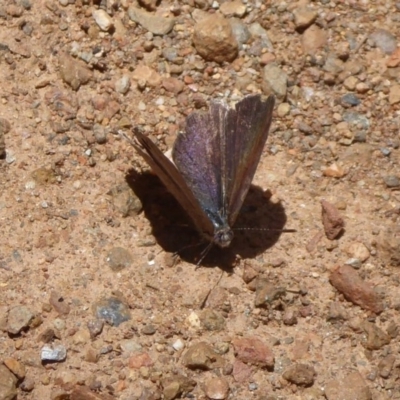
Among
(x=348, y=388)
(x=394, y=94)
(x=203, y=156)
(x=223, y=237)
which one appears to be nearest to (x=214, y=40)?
(x=203, y=156)

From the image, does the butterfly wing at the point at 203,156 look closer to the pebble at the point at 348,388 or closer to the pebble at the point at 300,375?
the pebble at the point at 300,375

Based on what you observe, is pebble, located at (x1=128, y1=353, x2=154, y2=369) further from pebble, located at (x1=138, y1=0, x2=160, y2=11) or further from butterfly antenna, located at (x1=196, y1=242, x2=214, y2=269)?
pebble, located at (x1=138, y1=0, x2=160, y2=11)

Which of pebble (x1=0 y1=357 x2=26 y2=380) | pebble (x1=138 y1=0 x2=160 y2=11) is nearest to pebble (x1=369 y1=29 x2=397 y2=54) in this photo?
pebble (x1=138 y1=0 x2=160 y2=11)

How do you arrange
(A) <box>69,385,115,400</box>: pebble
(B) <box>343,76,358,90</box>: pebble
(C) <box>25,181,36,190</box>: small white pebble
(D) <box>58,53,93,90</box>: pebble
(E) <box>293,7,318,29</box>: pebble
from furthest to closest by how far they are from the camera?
(E) <box>293,7,318,29</box>: pebble → (B) <box>343,76,358,90</box>: pebble → (D) <box>58,53,93,90</box>: pebble → (C) <box>25,181,36,190</box>: small white pebble → (A) <box>69,385,115,400</box>: pebble

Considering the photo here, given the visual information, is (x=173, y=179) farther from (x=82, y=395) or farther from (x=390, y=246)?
(x=390, y=246)

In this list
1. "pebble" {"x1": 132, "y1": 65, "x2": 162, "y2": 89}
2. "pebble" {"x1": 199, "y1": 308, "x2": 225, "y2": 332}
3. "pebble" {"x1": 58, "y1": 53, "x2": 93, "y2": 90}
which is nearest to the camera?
"pebble" {"x1": 199, "y1": 308, "x2": 225, "y2": 332}

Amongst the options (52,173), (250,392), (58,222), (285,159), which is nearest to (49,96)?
(52,173)

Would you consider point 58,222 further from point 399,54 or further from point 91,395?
point 399,54
